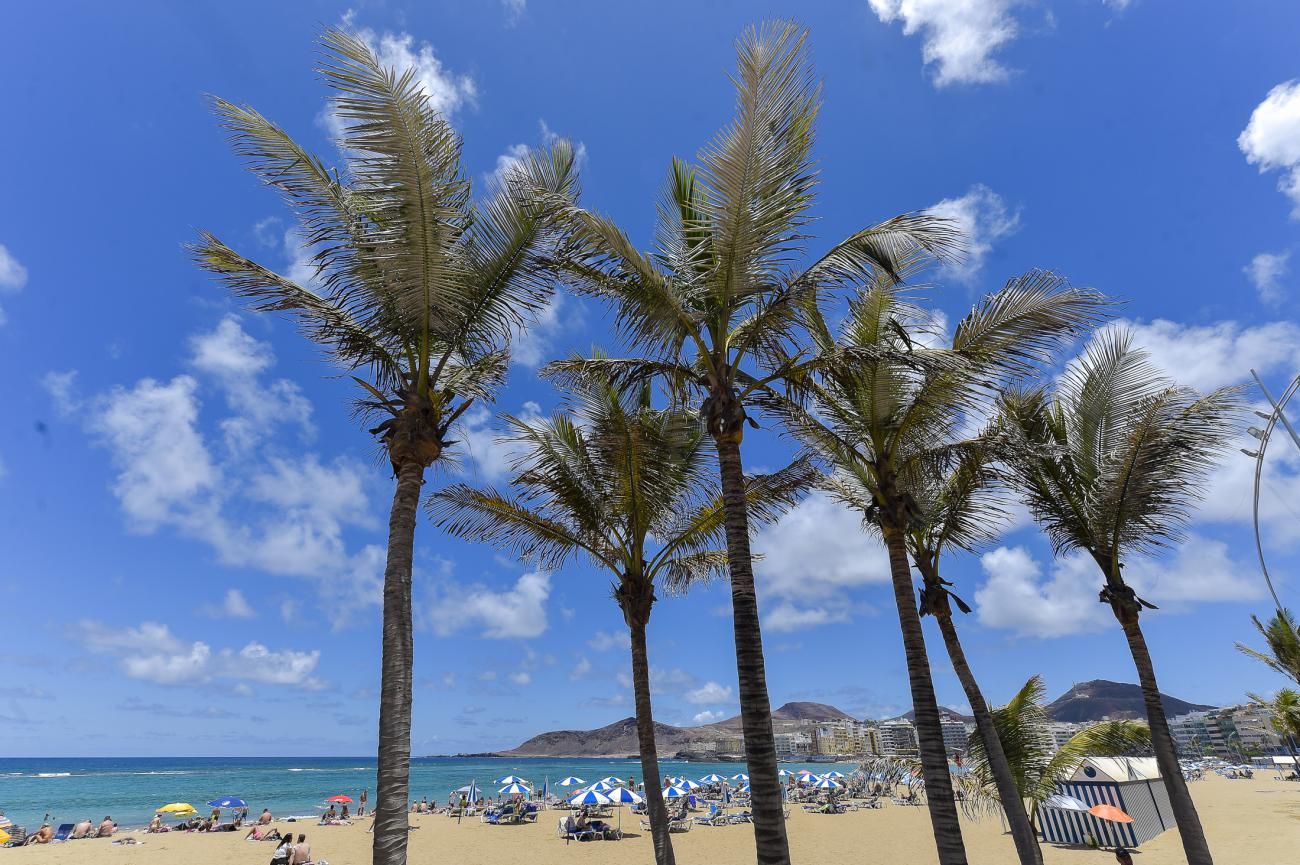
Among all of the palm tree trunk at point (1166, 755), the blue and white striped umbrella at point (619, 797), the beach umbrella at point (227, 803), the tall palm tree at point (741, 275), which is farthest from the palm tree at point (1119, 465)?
the beach umbrella at point (227, 803)

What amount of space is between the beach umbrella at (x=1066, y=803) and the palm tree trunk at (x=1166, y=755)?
1108cm

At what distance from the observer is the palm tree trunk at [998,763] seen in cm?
954

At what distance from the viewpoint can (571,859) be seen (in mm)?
21750

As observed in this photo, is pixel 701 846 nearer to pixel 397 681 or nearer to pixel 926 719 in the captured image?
pixel 926 719

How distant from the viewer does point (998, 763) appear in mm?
9898

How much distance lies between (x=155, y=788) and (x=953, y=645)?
3363 inches

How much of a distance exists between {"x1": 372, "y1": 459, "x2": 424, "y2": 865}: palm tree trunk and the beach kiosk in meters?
20.8

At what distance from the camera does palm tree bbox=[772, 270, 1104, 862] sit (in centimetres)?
734

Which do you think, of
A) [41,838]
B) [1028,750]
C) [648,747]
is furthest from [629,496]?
[41,838]

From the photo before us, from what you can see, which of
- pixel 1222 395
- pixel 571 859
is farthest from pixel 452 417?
pixel 571 859

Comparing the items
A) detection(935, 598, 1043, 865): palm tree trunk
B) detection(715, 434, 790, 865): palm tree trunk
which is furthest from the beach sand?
detection(715, 434, 790, 865): palm tree trunk

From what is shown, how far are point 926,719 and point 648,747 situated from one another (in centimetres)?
402

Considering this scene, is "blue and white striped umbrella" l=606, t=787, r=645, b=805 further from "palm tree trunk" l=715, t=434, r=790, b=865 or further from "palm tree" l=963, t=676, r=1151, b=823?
"palm tree trunk" l=715, t=434, r=790, b=865

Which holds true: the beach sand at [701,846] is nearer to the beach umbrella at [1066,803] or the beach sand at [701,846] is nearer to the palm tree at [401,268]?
the beach umbrella at [1066,803]
